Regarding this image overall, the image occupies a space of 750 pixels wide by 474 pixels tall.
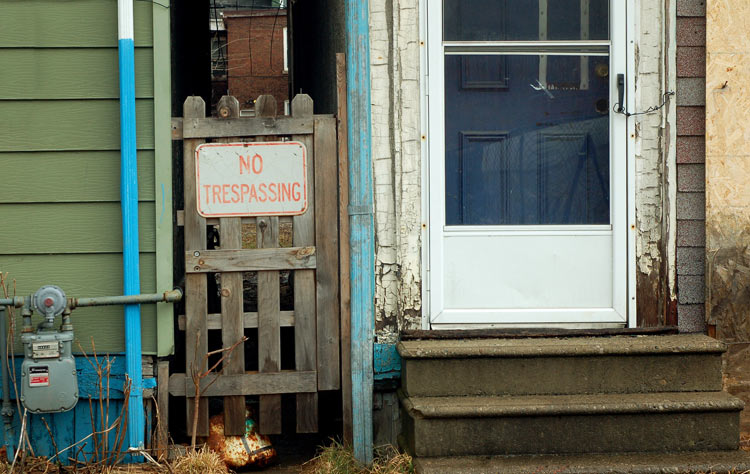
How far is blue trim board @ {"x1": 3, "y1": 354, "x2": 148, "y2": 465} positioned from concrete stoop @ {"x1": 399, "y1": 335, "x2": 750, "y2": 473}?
140 cm

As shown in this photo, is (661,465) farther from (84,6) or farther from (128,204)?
(84,6)

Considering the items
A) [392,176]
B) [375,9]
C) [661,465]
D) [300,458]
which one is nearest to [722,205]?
[661,465]

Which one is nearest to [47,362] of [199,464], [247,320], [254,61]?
[199,464]

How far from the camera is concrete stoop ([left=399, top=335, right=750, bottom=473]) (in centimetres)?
361

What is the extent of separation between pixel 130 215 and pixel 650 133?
256 cm

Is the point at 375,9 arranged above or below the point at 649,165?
above

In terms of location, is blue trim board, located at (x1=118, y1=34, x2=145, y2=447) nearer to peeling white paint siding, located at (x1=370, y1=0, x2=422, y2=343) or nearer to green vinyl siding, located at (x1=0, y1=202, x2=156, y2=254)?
green vinyl siding, located at (x1=0, y1=202, x2=156, y2=254)

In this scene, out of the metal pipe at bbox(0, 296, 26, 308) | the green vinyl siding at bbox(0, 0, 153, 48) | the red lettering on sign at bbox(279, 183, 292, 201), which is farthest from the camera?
the red lettering on sign at bbox(279, 183, 292, 201)

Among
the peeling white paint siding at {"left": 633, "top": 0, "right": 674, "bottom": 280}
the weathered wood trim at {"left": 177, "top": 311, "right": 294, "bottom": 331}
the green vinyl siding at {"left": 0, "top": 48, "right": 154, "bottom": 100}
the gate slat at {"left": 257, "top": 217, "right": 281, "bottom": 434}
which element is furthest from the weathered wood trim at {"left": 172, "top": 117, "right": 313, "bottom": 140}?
the peeling white paint siding at {"left": 633, "top": 0, "right": 674, "bottom": 280}

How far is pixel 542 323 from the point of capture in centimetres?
406

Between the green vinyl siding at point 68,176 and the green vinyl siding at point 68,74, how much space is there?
11.2 inches

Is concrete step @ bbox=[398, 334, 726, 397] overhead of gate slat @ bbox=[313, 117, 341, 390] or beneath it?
beneath

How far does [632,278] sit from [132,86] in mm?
2601

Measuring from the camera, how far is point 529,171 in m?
4.09
